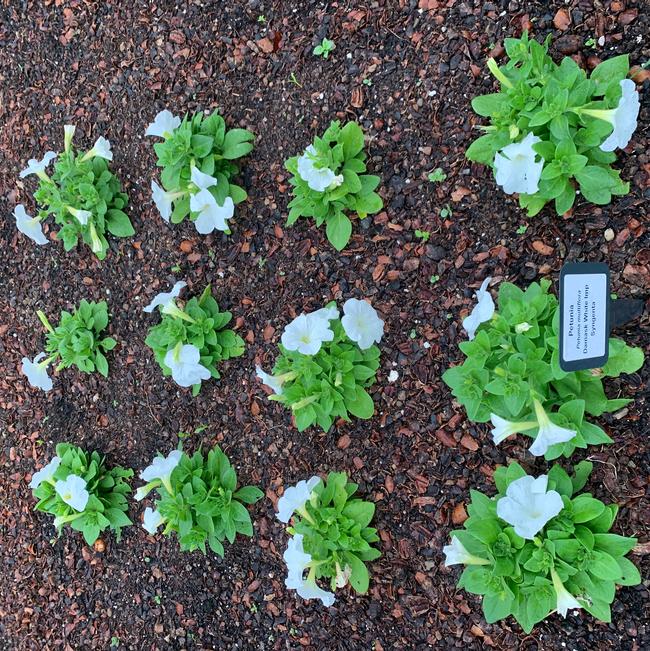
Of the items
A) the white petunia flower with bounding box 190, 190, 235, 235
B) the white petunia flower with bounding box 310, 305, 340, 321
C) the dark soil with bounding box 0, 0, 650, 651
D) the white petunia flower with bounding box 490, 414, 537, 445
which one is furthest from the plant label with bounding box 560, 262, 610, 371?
the white petunia flower with bounding box 190, 190, 235, 235

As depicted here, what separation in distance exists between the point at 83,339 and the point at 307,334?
153 centimetres

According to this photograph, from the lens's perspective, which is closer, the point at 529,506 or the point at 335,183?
the point at 529,506

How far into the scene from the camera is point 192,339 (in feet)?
9.53

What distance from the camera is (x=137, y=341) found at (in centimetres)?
324

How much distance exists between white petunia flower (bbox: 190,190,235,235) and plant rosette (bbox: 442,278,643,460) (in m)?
1.25

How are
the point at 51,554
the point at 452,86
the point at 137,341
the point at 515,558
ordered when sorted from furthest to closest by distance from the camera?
1. the point at 51,554
2. the point at 137,341
3. the point at 452,86
4. the point at 515,558

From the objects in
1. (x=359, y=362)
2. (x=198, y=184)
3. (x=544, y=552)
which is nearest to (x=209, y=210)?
(x=198, y=184)

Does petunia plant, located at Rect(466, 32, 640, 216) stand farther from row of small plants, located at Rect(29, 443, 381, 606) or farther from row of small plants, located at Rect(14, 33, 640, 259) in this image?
row of small plants, located at Rect(29, 443, 381, 606)

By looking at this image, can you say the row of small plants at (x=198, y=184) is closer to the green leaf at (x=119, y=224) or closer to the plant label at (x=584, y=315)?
the green leaf at (x=119, y=224)

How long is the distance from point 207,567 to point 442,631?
129cm

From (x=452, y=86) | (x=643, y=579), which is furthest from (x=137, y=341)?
(x=643, y=579)

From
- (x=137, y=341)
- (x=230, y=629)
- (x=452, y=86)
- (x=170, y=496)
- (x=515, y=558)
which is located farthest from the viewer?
(x=137, y=341)

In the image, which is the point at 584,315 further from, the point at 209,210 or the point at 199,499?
the point at 199,499

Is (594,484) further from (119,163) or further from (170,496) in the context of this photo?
(119,163)
